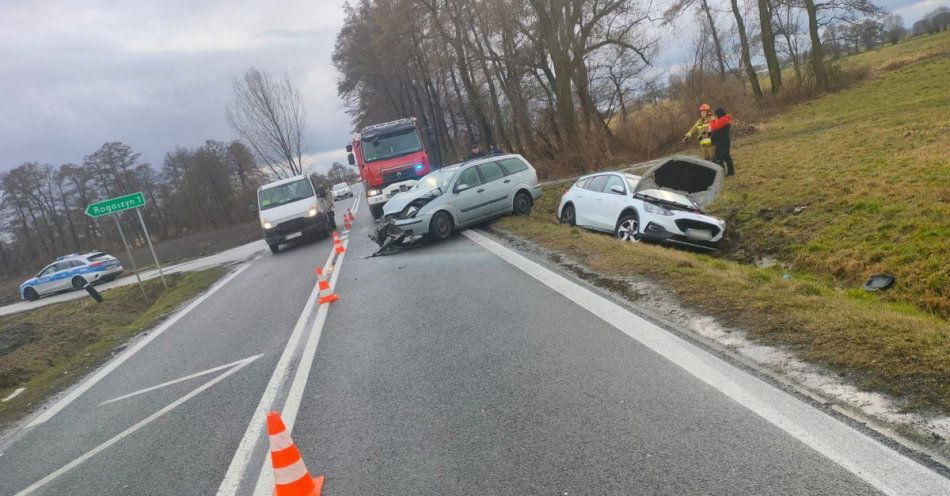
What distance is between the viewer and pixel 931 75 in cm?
2516

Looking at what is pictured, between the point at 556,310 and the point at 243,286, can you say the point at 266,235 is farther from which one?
the point at 556,310

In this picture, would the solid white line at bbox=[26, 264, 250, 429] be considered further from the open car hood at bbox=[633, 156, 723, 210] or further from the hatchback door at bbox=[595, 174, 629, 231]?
the open car hood at bbox=[633, 156, 723, 210]

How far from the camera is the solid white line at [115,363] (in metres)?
6.53

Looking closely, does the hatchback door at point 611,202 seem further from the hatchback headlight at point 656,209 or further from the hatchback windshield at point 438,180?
the hatchback windshield at point 438,180

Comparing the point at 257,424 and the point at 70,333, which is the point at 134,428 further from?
the point at 70,333

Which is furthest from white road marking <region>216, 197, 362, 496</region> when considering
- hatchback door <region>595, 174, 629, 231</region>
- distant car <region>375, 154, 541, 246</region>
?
hatchback door <region>595, 174, 629, 231</region>

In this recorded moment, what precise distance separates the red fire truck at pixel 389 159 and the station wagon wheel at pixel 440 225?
590cm

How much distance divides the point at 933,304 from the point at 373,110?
45933 millimetres

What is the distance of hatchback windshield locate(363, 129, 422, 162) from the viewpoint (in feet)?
64.4

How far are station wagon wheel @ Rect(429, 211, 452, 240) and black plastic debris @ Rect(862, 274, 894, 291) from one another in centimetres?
837

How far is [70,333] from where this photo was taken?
1235 centimetres

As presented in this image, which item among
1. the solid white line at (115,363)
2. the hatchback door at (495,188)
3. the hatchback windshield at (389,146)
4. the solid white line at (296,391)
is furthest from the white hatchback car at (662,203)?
the hatchback windshield at (389,146)

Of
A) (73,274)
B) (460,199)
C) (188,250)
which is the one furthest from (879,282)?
(188,250)

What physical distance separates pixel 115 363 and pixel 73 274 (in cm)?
1835
